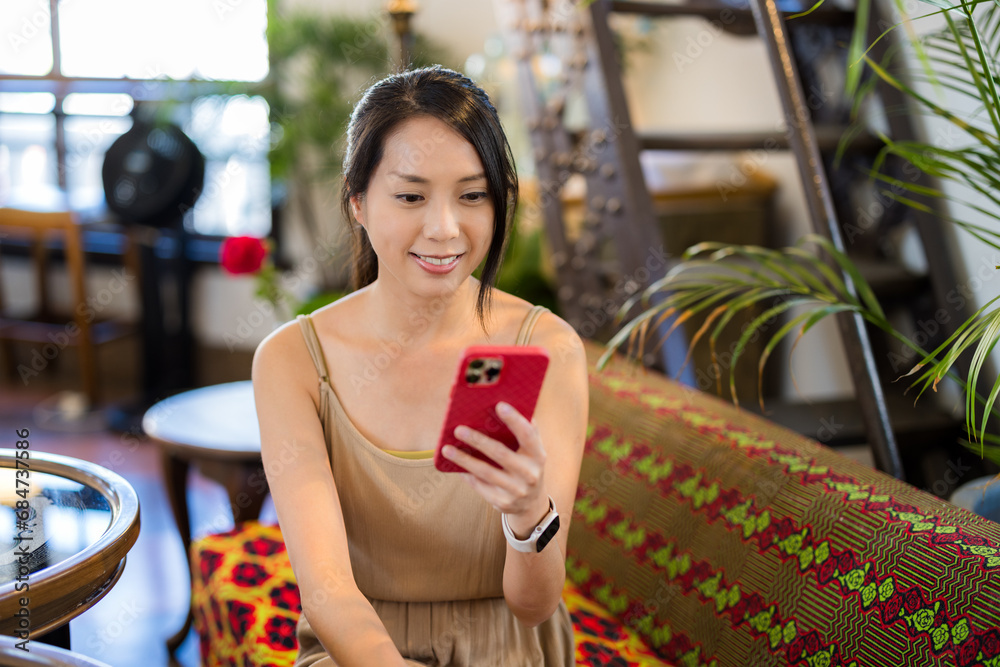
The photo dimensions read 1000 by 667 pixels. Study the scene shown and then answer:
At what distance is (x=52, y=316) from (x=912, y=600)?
5.11 meters

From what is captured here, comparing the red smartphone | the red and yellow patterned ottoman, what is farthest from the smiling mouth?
the red and yellow patterned ottoman

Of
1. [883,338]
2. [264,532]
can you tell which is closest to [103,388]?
[264,532]

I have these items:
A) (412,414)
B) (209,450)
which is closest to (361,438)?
(412,414)

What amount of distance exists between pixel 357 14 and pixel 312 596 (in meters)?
4.03

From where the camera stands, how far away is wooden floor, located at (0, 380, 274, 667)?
2.55m

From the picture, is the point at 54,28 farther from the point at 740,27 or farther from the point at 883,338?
the point at 883,338

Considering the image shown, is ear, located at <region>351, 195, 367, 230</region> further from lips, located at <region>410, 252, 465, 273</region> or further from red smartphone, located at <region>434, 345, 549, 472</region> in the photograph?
red smartphone, located at <region>434, 345, 549, 472</region>

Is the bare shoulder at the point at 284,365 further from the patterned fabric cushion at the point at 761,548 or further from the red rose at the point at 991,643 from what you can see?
the red rose at the point at 991,643

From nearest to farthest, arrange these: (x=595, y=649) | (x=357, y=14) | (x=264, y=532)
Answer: (x=595, y=649)
(x=264, y=532)
(x=357, y=14)

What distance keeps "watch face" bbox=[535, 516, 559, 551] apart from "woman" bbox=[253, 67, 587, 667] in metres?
0.03

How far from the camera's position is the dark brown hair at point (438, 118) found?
130 cm

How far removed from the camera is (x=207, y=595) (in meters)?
1.93

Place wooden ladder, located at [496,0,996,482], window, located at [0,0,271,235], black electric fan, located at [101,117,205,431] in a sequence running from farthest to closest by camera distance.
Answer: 1. window, located at [0,0,271,235]
2. black electric fan, located at [101,117,205,431]
3. wooden ladder, located at [496,0,996,482]

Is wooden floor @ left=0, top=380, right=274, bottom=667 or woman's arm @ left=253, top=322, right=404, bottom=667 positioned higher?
woman's arm @ left=253, top=322, right=404, bottom=667
